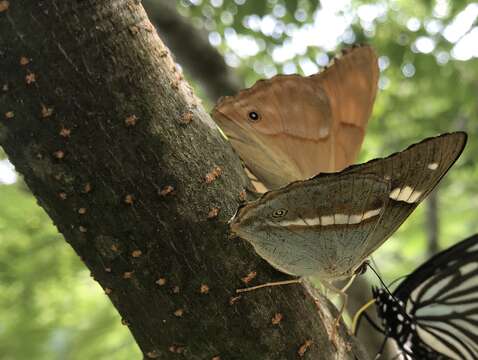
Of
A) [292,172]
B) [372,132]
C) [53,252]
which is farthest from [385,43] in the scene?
[53,252]

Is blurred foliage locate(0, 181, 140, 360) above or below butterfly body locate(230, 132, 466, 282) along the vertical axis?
above

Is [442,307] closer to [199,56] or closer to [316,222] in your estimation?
[316,222]

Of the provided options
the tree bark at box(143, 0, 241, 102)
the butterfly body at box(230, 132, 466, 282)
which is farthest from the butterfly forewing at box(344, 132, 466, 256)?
the tree bark at box(143, 0, 241, 102)

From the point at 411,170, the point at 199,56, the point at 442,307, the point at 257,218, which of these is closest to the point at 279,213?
the point at 257,218

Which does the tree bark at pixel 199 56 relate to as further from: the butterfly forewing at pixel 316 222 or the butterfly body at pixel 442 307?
the butterfly forewing at pixel 316 222

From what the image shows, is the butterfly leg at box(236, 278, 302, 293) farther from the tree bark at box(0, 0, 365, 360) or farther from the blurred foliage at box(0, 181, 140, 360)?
the blurred foliage at box(0, 181, 140, 360)

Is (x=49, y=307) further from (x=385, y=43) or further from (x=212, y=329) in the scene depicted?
(x=385, y=43)

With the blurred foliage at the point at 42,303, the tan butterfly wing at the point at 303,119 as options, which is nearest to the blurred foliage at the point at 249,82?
the blurred foliage at the point at 42,303
